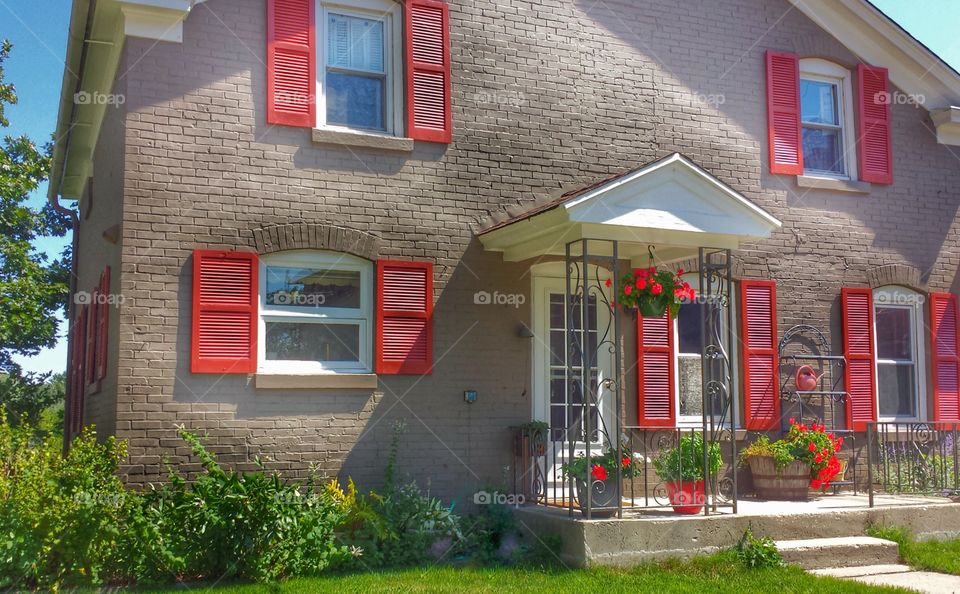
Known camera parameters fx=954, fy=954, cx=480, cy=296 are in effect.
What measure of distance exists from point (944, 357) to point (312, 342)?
8.14 metres

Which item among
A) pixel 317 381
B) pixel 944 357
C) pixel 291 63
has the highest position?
pixel 291 63

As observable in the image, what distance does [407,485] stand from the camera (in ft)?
30.1

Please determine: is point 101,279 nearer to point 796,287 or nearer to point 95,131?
point 95,131

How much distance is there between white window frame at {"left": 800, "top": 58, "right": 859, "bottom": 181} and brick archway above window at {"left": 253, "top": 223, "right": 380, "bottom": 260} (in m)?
5.92

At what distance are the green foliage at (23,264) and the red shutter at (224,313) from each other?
1321cm

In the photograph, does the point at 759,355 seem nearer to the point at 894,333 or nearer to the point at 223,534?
the point at 894,333

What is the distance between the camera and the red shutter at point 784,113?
1177cm

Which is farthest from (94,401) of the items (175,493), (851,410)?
(851,410)

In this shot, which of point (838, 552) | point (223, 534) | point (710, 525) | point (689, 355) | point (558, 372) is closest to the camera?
point (223, 534)

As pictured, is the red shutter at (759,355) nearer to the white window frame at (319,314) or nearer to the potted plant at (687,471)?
the potted plant at (687,471)

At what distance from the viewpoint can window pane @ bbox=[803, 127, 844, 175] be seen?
12164 mm

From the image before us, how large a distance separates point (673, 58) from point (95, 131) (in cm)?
753

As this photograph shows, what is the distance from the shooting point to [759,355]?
11336 mm

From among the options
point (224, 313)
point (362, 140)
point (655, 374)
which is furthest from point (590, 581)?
point (362, 140)
